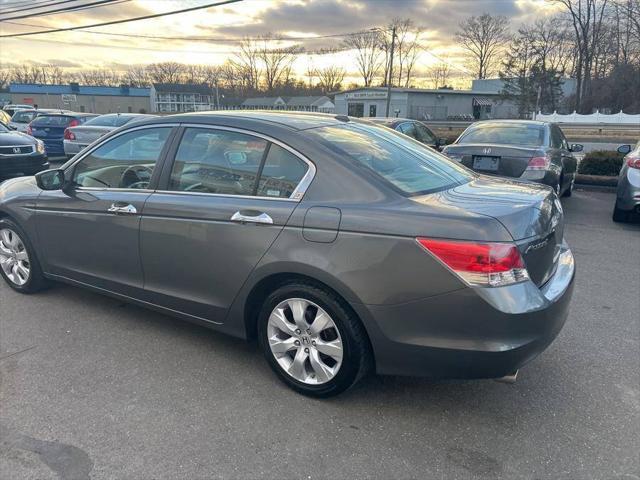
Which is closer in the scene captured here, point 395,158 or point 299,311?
point 299,311

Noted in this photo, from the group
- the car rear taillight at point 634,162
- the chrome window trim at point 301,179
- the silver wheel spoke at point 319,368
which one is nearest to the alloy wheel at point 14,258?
the chrome window trim at point 301,179

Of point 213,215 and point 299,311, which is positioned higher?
point 213,215

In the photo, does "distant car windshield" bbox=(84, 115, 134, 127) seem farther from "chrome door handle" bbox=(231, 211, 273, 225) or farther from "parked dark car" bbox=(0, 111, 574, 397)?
"chrome door handle" bbox=(231, 211, 273, 225)

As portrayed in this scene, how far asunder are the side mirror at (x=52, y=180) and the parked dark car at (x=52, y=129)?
13.0 meters

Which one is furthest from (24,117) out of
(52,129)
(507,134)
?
(507,134)

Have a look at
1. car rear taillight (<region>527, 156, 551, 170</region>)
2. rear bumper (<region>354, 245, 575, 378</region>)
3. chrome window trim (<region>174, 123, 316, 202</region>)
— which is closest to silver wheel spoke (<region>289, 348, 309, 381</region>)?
rear bumper (<region>354, 245, 575, 378</region>)

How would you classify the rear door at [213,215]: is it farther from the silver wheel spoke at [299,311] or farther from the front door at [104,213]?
the silver wheel spoke at [299,311]

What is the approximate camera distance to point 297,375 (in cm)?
296

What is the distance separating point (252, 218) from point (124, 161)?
1.44 meters

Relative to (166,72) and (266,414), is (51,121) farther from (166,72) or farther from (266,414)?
(166,72)

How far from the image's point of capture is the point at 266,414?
2822mm

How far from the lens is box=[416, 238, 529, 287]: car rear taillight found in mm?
2359

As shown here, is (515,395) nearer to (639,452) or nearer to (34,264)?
(639,452)

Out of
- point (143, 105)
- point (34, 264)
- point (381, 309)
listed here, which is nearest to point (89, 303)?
point (34, 264)
